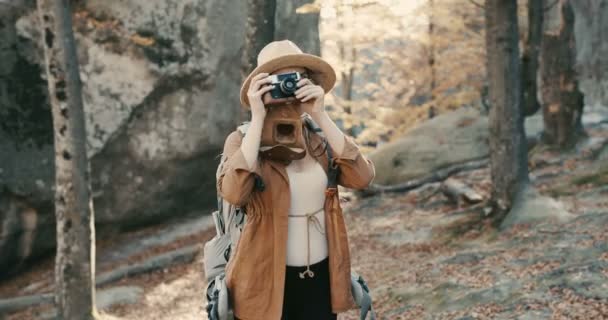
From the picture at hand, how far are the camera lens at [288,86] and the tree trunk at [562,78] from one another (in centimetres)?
1067

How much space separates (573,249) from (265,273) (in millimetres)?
5031

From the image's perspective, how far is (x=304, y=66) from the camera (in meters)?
3.37

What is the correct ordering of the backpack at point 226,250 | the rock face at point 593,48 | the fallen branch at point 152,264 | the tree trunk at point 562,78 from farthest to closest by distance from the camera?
the rock face at point 593,48 < the tree trunk at point 562,78 < the fallen branch at point 152,264 < the backpack at point 226,250

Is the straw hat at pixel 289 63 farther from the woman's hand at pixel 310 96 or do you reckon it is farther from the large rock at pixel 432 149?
the large rock at pixel 432 149

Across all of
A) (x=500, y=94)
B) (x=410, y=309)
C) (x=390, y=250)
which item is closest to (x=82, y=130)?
(x=410, y=309)

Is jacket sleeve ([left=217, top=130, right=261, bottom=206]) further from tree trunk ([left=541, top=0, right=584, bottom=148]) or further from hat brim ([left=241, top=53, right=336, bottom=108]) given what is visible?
tree trunk ([left=541, top=0, right=584, bottom=148])

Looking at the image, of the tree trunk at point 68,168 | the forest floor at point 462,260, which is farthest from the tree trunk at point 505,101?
the tree trunk at point 68,168

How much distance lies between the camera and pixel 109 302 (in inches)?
375

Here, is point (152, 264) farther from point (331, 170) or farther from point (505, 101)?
point (331, 170)

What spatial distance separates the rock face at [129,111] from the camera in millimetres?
11344

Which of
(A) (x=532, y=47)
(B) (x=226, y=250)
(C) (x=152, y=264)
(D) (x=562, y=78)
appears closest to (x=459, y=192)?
(D) (x=562, y=78)

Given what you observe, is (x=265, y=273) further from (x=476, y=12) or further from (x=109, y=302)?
(x=476, y=12)

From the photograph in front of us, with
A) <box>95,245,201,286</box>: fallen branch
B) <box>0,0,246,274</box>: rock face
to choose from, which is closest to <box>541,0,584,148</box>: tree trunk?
<box>0,0,246,274</box>: rock face

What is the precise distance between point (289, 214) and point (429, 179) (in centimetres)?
1091
